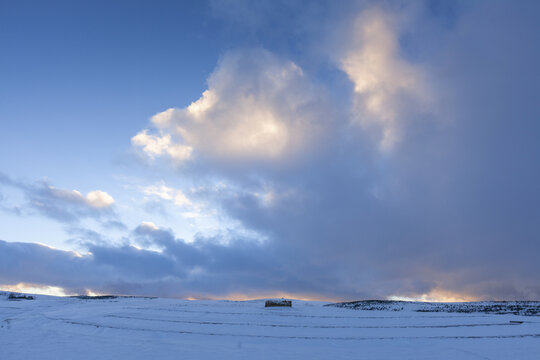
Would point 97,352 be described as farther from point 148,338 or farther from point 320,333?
point 320,333

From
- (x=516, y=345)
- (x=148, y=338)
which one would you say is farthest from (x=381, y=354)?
(x=148, y=338)

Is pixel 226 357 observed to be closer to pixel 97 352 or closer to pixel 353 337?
pixel 97 352

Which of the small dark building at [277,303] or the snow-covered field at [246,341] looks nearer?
the snow-covered field at [246,341]

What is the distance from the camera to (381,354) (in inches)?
864

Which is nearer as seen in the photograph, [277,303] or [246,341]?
[246,341]

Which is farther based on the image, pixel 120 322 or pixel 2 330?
pixel 120 322

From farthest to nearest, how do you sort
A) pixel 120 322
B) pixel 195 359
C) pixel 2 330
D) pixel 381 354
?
pixel 120 322
pixel 2 330
pixel 381 354
pixel 195 359

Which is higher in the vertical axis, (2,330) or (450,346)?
(450,346)

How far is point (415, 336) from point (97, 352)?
80.9 feet

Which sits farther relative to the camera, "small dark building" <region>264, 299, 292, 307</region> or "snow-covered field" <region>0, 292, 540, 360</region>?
"small dark building" <region>264, 299, 292, 307</region>

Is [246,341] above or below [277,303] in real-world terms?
above

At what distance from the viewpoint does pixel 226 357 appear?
65.9 feet

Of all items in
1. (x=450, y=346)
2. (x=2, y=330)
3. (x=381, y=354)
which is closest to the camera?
(x=381, y=354)

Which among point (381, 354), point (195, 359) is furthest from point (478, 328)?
point (195, 359)
